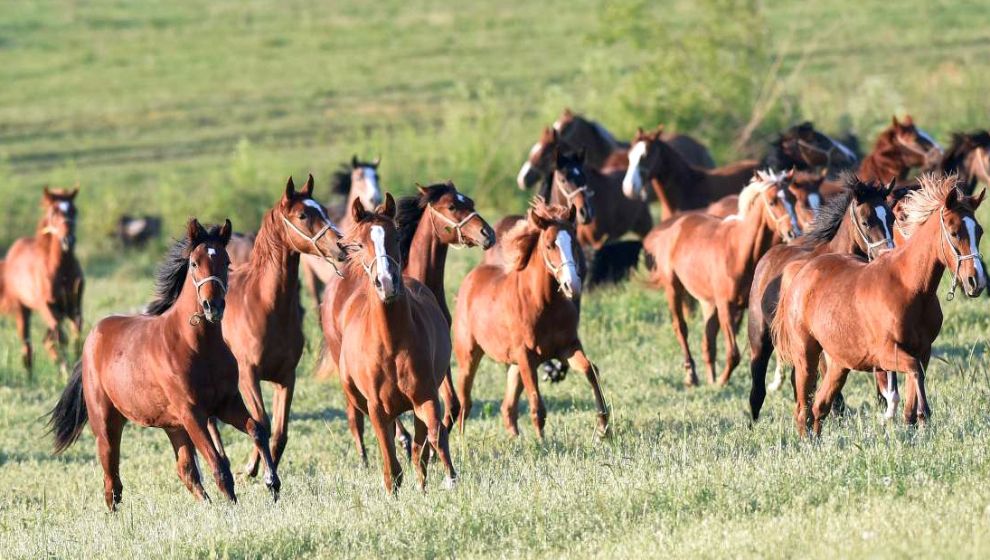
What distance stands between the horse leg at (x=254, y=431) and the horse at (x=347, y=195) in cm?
674

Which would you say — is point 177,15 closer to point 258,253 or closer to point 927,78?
point 927,78

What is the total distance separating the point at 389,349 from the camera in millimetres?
8922

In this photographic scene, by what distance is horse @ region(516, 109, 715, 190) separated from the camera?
17719mm

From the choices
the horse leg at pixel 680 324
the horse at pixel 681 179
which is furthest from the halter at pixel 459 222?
the horse at pixel 681 179

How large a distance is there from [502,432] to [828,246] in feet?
8.96

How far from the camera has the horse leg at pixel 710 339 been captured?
13.3m

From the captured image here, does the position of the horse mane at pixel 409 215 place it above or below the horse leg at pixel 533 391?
above

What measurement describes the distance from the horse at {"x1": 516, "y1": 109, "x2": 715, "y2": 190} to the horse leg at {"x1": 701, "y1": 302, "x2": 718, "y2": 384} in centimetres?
395

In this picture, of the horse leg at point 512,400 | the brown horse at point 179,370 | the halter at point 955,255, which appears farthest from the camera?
the horse leg at point 512,400

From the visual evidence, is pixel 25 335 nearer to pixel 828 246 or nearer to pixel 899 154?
pixel 899 154

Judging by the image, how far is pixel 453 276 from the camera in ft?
61.2

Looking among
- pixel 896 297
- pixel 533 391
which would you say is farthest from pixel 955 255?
pixel 533 391

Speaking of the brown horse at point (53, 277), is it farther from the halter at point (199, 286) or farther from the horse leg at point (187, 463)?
the halter at point (199, 286)

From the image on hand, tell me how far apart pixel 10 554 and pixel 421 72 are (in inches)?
1627
